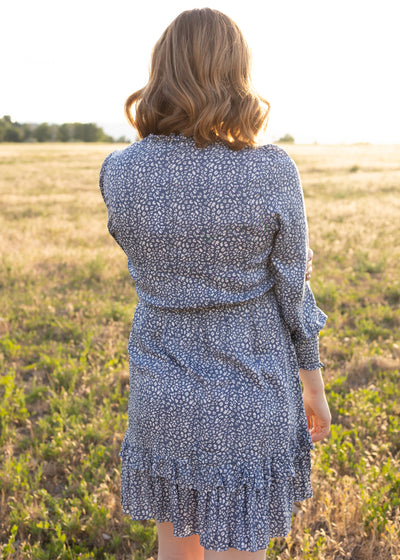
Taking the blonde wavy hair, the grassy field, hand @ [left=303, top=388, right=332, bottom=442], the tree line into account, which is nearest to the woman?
the blonde wavy hair

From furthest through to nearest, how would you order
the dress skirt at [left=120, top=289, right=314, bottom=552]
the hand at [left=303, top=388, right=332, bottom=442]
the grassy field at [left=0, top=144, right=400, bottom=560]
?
the grassy field at [left=0, top=144, right=400, bottom=560] → the hand at [left=303, top=388, right=332, bottom=442] → the dress skirt at [left=120, top=289, right=314, bottom=552]

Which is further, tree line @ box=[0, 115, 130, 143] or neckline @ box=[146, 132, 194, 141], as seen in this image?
tree line @ box=[0, 115, 130, 143]

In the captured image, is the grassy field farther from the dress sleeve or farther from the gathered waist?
the gathered waist

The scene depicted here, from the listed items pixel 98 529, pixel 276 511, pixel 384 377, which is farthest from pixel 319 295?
pixel 276 511

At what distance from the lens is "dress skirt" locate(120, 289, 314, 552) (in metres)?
1.74

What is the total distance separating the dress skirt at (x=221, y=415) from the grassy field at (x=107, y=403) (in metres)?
1.23

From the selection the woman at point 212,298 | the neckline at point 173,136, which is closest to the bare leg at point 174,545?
the woman at point 212,298

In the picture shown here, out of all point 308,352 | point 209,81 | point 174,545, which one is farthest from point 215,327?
point 174,545

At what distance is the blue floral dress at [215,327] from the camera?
1622 mm

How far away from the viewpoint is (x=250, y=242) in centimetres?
164

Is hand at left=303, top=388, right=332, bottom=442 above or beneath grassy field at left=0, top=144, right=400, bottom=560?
above

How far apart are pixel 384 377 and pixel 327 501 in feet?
6.35

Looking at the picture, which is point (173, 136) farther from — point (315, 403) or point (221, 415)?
point (315, 403)

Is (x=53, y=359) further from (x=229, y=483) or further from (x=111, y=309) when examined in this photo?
(x=229, y=483)
